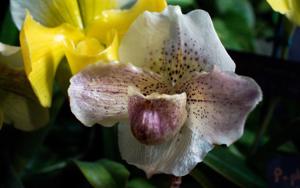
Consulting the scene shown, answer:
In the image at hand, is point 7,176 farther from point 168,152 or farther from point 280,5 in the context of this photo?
point 280,5

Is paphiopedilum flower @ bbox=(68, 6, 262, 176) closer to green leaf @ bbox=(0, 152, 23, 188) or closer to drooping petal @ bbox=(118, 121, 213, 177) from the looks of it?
drooping petal @ bbox=(118, 121, 213, 177)

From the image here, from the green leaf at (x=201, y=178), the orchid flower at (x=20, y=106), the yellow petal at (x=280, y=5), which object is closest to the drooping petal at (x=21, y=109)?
the orchid flower at (x=20, y=106)

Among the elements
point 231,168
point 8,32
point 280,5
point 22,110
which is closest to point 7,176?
point 22,110

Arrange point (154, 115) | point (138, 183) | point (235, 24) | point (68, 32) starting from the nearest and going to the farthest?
1. point (154, 115)
2. point (68, 32)
3. point (138, 183)
4. point (235, 24)

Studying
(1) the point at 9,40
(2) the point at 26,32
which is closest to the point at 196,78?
(2) the point at 26,32

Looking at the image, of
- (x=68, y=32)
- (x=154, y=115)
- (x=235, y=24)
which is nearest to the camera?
(x=154, y=115)

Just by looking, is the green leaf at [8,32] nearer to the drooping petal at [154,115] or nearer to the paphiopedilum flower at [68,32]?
the paphiopedilum flower at [68,32]
